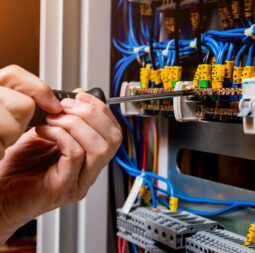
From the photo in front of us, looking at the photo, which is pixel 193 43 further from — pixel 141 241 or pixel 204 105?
pixel 141 241

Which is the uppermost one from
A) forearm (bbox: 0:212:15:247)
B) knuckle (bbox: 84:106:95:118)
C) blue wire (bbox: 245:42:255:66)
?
blue wire (bbox: 245:42:255:66)

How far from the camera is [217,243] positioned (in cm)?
85

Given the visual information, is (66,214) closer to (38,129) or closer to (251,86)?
(38,129)

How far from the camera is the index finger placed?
583 millimetres

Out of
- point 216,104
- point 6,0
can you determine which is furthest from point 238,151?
point 6,0

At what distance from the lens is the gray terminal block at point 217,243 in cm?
82

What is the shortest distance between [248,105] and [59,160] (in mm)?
390

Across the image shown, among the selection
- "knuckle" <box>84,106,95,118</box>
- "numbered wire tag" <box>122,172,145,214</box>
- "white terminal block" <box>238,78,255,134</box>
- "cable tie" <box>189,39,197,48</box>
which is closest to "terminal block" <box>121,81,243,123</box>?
"white terminal block" <box>238,78,255,134</box>

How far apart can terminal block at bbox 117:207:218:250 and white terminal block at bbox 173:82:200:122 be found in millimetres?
271

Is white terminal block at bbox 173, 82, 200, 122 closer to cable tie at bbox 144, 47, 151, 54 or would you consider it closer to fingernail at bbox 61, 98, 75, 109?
cable tie at bbox 144, 47, 151, 54

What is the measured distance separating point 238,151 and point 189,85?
21 centimetres

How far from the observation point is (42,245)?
1.09 metres

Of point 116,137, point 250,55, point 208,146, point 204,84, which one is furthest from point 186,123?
point 116,137

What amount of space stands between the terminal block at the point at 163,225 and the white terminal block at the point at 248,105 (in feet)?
1.04
